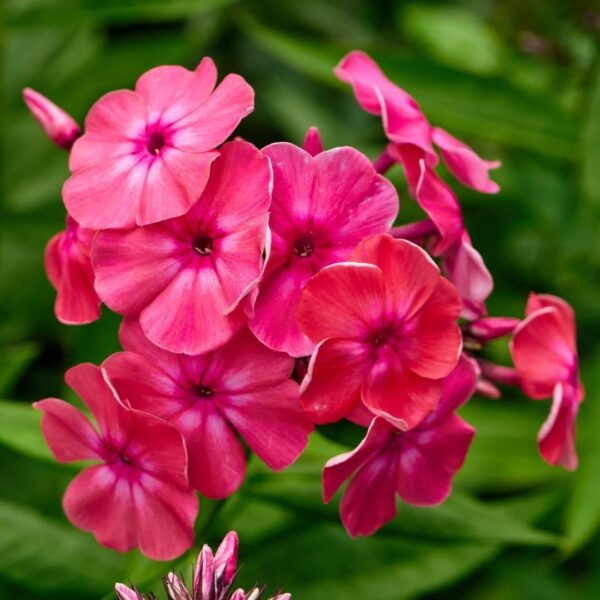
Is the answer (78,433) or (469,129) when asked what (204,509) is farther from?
(469,129)

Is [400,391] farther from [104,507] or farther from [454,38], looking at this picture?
[454,38]

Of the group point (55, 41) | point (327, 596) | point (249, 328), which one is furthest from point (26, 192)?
point (249, 328)

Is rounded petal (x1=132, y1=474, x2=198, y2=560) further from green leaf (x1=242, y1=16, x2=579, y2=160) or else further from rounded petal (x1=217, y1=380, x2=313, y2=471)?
green leaf (x1=242, y1=16, x2=579, y2=160)

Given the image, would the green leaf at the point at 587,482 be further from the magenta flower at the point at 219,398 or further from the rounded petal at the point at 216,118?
the rounded petal at the point at 216,118

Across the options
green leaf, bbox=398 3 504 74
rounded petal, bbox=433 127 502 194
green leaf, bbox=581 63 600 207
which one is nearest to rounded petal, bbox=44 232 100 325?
rounded petal, bbox=433 127 502 194

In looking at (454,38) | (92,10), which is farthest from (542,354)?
(454,38)

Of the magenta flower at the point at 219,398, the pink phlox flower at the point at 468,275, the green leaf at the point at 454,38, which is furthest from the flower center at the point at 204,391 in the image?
the green leaf at the point at 454,38
